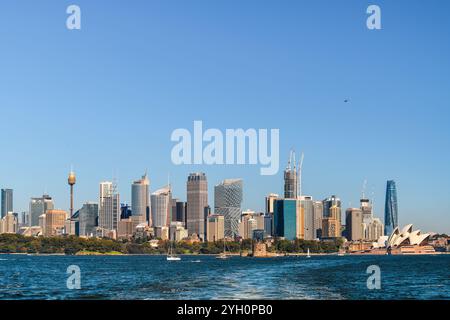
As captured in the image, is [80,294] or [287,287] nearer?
[80,294]
